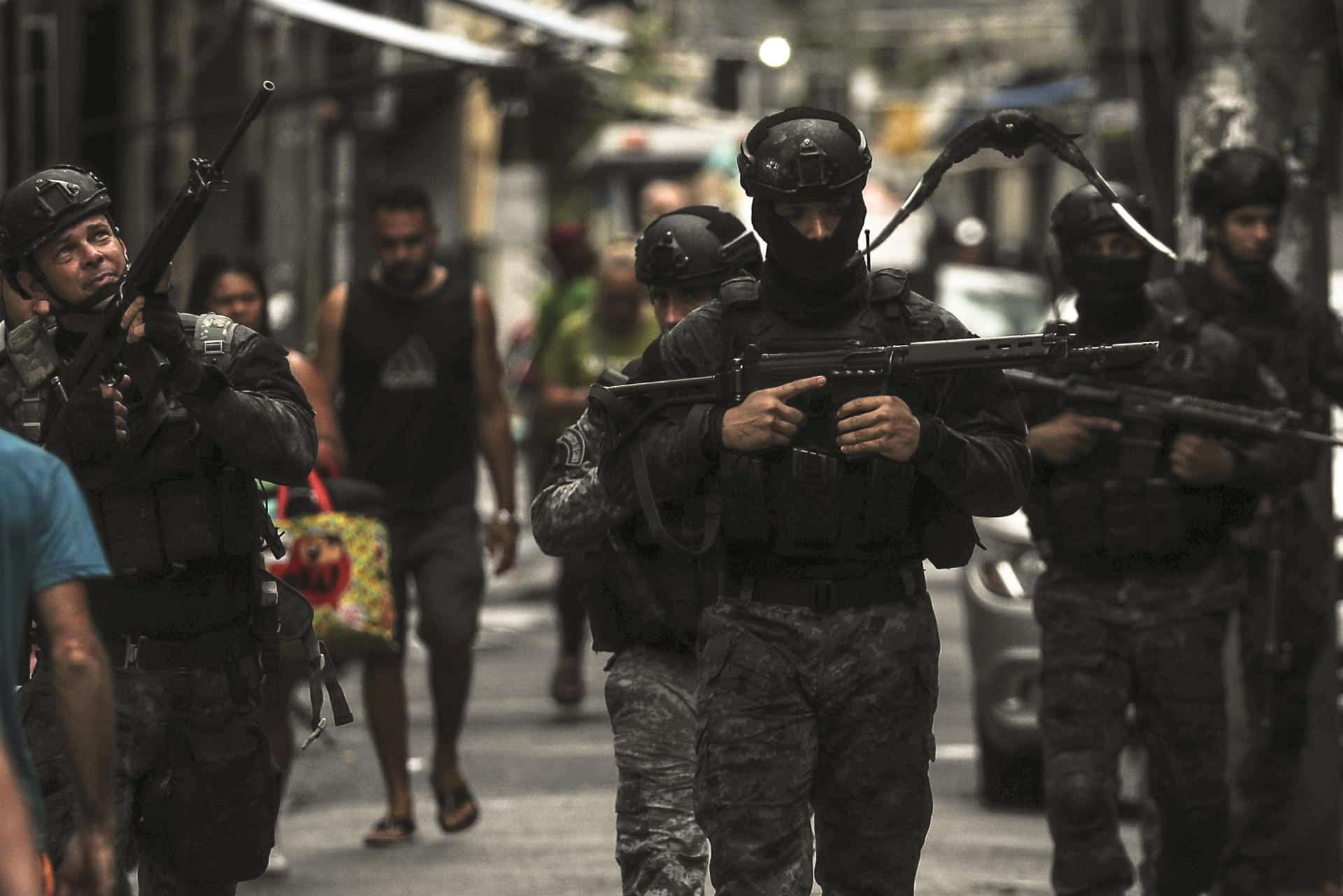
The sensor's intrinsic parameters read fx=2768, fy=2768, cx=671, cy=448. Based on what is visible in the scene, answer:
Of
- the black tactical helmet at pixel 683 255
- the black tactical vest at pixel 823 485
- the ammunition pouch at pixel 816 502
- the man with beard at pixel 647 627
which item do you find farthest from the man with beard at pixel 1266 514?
the ammunition pouch at pixel 816 502

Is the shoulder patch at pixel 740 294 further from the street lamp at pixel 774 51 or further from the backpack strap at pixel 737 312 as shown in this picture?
the street lamp at pixel 774 51

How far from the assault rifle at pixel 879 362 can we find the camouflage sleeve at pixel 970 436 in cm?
11

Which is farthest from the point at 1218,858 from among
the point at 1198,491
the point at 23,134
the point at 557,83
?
the point at 557,83

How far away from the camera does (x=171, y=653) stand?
5.57 metres

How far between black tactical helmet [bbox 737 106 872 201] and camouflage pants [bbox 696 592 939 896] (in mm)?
804

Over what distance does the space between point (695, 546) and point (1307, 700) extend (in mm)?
2954

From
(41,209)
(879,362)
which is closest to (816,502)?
(879,362)

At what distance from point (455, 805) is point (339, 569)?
3.47 feet

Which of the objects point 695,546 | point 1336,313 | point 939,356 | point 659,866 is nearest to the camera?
point 939,356

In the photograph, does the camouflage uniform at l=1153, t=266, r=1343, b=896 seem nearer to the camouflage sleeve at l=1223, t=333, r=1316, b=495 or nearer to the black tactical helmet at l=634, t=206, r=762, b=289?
the camouflage sleeve at l=1223, t=333, r=1316, b=495

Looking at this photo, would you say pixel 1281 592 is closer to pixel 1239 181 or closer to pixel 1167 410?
pixel 1167 410

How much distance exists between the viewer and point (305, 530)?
8062 mm

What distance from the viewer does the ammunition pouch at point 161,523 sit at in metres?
5.51

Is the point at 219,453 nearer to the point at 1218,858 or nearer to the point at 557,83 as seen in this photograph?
the point at 1218,858
